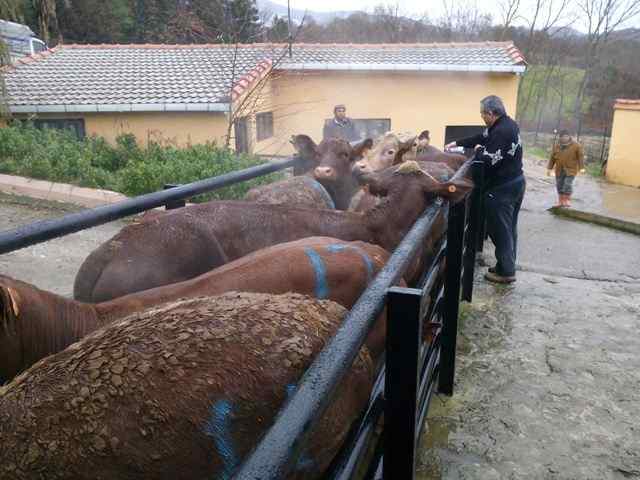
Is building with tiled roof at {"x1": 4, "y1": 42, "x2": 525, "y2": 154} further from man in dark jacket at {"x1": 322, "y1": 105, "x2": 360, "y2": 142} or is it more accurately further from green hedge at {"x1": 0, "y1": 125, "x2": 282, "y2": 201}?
man in dark jacket at {"x1": 322, "y1": 105, "x2": 360, "y2": 142}

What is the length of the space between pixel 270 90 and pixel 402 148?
464 inches

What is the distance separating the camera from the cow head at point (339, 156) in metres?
6.20

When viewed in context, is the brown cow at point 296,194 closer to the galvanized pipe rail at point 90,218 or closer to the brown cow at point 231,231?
the galvanized pipe rail at point 90,218

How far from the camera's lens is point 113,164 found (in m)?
12.7

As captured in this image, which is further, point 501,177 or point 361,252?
point 501,177

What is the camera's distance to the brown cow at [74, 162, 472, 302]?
3.47 metres

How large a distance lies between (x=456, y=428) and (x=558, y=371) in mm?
1237

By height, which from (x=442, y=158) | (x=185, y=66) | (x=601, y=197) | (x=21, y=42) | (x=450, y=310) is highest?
(x=21, y=42)

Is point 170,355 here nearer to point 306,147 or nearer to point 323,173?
point 323,173

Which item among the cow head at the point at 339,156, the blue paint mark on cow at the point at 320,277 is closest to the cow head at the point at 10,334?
the blue paint mark on cow at the point at 320,277

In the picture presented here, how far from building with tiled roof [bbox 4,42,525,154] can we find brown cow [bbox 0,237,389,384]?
12233mm

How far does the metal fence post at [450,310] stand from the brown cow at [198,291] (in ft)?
2.13

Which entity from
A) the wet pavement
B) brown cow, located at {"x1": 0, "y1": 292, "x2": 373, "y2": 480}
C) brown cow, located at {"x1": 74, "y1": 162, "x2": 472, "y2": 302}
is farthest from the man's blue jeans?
the wet pavement

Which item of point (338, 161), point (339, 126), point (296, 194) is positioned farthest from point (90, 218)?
point (339, 126)
